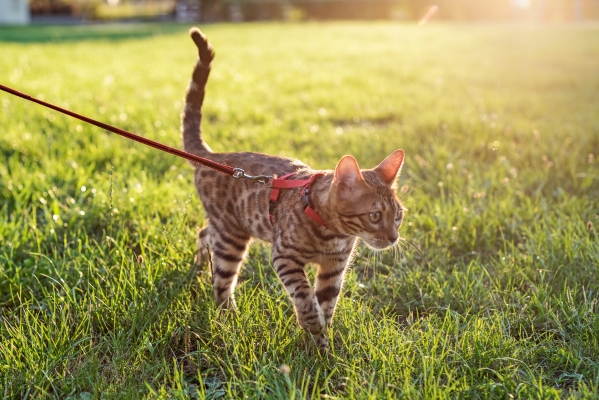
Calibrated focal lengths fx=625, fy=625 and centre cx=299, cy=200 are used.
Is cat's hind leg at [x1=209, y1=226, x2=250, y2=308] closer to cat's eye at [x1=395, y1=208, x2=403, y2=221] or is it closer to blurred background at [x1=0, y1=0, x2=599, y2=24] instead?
cat's eye at [x1=395, y1=208, x2=403, y2=221]

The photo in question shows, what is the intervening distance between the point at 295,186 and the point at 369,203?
14.8 inches

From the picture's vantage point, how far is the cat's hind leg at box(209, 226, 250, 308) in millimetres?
3156

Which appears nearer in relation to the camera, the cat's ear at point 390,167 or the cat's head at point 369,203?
the cat's head at point 369,203

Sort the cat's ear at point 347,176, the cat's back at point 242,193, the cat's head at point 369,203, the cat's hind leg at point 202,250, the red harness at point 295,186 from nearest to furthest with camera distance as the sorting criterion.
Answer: the cat's ear at point 347,176 → the cat's head at point 369,203 → the red harness at point 295,186 → the cat's back at point 242,193 → the cat's hind leg at point 202,250

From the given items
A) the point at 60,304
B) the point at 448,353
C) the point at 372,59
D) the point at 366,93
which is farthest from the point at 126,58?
the point at 448,353

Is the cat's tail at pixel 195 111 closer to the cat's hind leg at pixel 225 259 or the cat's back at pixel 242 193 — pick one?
the cat's back at pixel 242 193

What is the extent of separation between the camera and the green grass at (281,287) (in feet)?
8.29

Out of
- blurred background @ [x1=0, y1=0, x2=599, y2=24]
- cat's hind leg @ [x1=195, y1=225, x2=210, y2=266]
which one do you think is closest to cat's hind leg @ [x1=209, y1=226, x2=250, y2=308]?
cat's hind leg @ [x1=195, y1=225, x2=210, y2=266]

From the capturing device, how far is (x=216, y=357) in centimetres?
263

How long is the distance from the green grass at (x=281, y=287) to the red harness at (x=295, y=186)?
0.46 m

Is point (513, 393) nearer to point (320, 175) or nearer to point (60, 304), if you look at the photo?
point (320, 175)

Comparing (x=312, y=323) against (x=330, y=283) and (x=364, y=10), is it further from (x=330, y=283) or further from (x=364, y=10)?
(x=364, y=10)

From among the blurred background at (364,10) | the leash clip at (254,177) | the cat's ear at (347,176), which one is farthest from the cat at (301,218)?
the blurred background at (364,10)

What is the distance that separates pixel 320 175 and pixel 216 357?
92 cm
